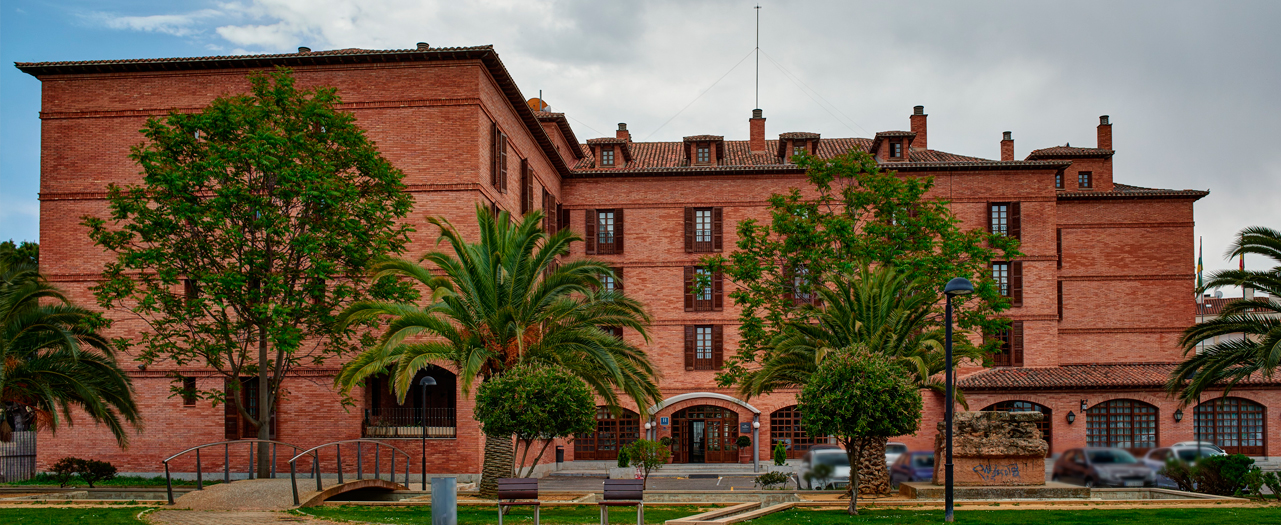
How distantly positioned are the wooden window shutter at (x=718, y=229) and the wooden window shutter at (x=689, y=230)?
82 cm

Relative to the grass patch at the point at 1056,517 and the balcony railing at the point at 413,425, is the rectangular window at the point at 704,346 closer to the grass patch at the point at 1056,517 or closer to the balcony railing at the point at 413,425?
the balcony railing at the point at 413,425

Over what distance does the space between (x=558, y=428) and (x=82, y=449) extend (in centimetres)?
1760

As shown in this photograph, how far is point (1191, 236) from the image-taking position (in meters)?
42.7

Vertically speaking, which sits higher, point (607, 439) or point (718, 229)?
point (718, 229)

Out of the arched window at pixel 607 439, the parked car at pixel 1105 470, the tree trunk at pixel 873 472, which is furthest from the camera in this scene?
the arched window at pixel 607 439

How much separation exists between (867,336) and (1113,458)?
7.59m

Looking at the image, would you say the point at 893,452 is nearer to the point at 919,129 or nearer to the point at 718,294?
the point at 718,294

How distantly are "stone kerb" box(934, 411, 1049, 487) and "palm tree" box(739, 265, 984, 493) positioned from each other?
144 centimetres

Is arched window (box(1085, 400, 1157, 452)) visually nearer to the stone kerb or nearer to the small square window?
the stone kerb

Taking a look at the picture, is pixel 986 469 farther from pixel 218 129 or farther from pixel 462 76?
pixel 218 129

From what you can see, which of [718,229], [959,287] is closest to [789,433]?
[718,229]

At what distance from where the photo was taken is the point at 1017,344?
3950 centimetres

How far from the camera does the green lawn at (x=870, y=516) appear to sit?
1619cm

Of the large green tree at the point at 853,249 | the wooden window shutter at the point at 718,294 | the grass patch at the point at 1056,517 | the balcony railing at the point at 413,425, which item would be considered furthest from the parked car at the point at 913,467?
the wooden window shutter at the point at 718,294
